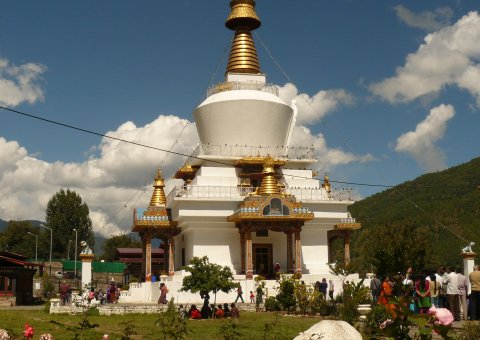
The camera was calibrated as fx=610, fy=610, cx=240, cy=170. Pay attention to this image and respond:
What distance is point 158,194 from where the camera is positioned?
3650cm

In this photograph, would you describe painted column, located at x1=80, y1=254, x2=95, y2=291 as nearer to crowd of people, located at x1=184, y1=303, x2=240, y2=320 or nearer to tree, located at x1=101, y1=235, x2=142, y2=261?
crowd of people, located at x1=184, y1=303, x2=240, y2=320

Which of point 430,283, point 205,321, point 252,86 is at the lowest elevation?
point 205,321

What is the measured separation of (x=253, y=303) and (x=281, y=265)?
20.2 ft

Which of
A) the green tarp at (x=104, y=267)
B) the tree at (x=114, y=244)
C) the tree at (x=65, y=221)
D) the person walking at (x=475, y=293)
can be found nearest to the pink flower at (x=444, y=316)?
the person walking at (x=475, y=293)

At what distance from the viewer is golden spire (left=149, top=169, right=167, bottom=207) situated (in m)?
36.1

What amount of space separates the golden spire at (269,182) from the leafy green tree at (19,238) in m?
53.5

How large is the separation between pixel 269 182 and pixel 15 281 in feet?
54.8

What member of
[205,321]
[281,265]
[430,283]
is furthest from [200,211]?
[430,283]

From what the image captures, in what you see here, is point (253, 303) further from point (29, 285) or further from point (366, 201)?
point (366, 201)

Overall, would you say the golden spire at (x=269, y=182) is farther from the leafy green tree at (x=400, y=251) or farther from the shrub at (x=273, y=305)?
the leafy green tree at (x=400, y=251)

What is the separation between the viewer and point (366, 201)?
98.6 m

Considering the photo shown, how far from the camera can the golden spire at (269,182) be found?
31219 millimetres

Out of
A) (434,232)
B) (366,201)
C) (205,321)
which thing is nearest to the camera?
(205,321)

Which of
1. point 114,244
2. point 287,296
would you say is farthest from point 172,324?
point 114,244
